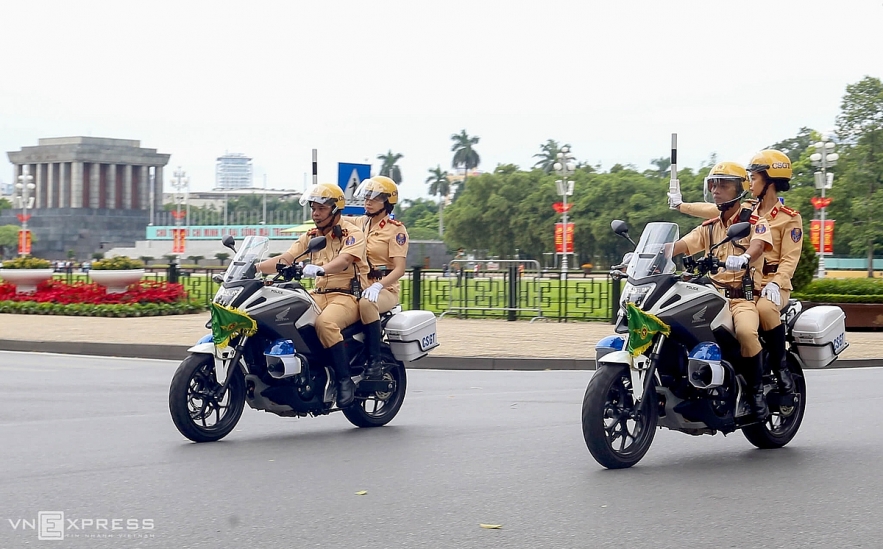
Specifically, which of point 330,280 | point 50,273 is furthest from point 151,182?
point 330,280

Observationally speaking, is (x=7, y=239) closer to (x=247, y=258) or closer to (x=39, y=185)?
(x=39, y=185)

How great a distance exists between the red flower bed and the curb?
8.02 m

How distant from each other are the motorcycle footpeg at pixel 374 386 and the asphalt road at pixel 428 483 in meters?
0.31

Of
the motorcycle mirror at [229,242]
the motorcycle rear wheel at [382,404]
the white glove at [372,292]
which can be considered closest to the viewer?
the motorcycle mirror at [229,242]

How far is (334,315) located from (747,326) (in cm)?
293

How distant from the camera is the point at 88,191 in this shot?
412 ft

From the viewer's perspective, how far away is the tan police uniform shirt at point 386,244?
31.2 feet

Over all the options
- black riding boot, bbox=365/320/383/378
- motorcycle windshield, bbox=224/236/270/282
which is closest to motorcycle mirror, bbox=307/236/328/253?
motorcycle windshield, bbox=224/236/270/282

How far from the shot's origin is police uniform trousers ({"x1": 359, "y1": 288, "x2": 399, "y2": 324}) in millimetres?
9133

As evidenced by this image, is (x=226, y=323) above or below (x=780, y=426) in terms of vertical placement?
above

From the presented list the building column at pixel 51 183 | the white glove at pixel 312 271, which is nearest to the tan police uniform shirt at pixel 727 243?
the white glove at pixel 312 271

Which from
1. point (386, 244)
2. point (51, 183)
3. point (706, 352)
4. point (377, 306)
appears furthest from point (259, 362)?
point (51, 183)

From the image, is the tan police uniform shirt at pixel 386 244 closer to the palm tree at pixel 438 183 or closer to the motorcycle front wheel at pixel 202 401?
the motorcycle front wheel at pixel 202 401

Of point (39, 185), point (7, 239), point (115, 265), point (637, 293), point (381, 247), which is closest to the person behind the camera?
point (637, 293)
